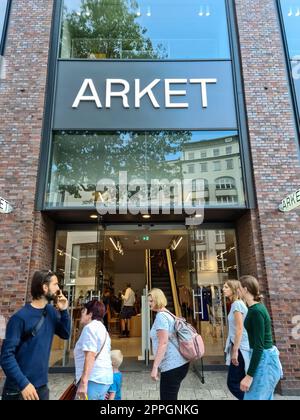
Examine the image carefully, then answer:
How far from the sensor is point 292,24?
24.9ft

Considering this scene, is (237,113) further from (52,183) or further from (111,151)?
(52,183)

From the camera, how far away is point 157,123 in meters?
6.95

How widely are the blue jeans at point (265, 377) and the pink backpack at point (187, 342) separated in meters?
0.65

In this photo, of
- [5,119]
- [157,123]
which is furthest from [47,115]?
[157,123]

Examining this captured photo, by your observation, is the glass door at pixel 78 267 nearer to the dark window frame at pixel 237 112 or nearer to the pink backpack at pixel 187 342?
the dark window frame at pixel 237 112

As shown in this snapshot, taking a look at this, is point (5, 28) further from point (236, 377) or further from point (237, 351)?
point (236, 377)

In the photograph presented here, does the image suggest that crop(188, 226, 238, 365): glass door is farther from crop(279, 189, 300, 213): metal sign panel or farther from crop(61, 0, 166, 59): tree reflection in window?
crop(61, 0, 166, 59): tree reflection in window

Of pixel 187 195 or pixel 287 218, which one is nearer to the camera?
pixel 287 218

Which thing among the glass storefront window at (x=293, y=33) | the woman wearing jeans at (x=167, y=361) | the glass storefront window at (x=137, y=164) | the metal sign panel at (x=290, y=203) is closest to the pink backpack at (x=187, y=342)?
the woman wearing jeans at (x=167, y=361)

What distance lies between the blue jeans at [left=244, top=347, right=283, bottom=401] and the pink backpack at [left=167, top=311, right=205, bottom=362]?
65cm

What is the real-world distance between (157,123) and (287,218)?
349 cm

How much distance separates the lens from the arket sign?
552 centimetres

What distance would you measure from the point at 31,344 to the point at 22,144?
16.9 ft

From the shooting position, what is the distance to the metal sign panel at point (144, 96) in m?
6.94
